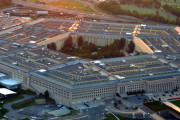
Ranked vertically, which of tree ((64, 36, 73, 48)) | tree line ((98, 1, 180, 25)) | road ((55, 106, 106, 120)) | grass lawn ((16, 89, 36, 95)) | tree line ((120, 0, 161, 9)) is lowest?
road ((55, 106, 106, 120))

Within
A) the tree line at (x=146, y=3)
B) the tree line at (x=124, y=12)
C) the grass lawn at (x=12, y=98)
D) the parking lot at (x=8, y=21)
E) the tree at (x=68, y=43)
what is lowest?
the grass lawn at (x=12, y=98)

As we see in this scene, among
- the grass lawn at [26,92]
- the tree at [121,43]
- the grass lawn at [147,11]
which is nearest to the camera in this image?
the grass lawn at [26,92]

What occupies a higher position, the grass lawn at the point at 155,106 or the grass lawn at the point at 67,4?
the grass lawn at the point at 67,4

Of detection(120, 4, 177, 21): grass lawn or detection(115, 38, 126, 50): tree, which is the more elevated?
detection(120, 4, 177, 21): grass lawn

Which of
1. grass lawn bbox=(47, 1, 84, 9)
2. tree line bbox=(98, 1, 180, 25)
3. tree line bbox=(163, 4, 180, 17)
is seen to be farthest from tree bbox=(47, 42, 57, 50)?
tree line bbox=(163, 4, 180, 17)

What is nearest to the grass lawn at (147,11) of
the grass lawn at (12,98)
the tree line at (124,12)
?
the tree line at (124,12)

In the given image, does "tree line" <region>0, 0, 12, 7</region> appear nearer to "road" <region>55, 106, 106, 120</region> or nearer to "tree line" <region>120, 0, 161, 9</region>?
Answer: "tree line" <region>120, 0, 161, 9</region>

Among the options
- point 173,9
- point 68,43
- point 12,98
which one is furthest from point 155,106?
point 173,9

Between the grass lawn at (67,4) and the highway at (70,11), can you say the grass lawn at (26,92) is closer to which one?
the highway at (70,11)

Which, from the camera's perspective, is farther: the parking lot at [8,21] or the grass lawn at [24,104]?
the parking lot at [8,21]

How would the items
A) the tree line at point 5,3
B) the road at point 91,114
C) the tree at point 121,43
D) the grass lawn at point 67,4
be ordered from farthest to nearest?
the grass lawn at point 67,4
the tree line at point 5,3
the tree at point 121,43
the road at point 91,114

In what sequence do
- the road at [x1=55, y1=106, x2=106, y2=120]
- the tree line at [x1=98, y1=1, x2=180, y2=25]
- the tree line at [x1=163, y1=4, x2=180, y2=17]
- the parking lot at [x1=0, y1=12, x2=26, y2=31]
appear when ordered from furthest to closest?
1. the tree line at [x1=163, y1=4, x2=180, y2=17]
2. the tree line at [x1=98, y1=1, x2=180, y2=25]
3. the parking lot at [x1=0, y1=12, x2=26, y2=31]
4. the road at [x1=55, y1=106, x2=106, y2=120]
